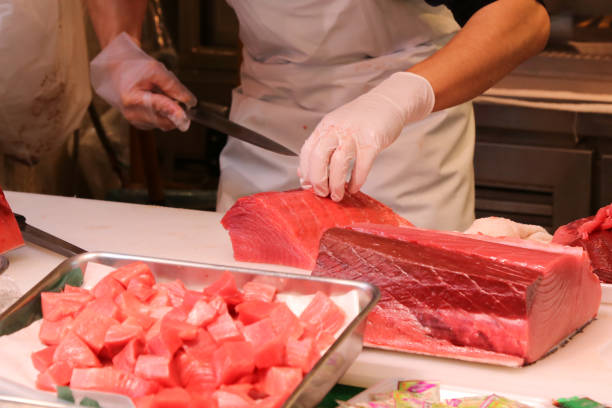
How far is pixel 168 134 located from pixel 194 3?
926 mm

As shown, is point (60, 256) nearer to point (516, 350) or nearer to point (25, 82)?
point (516, 350)

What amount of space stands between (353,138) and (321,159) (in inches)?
4.0

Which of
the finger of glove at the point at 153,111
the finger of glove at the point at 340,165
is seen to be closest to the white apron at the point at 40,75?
the finger of glove at the point at 153,111

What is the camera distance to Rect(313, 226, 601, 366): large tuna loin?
1.36m

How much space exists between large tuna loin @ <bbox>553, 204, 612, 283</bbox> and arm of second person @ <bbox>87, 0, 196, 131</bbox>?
4.03 ft

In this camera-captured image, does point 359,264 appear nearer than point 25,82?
Yes

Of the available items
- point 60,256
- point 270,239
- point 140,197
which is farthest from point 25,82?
point 270,239

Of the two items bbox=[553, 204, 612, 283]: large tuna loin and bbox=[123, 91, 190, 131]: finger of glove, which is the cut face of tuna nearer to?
bbox=[123, 91, 190, 131]: finger of glove

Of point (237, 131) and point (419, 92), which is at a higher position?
point (419, 92)

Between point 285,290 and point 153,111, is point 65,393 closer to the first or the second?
point 285,290

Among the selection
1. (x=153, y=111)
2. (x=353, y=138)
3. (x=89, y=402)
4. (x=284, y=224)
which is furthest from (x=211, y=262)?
(x=89, y=402)

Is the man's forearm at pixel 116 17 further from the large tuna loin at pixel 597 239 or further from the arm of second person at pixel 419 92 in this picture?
the large tuna loin at pixel 597 239

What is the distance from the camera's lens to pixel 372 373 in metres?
1.33

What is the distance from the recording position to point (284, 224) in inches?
73.2
